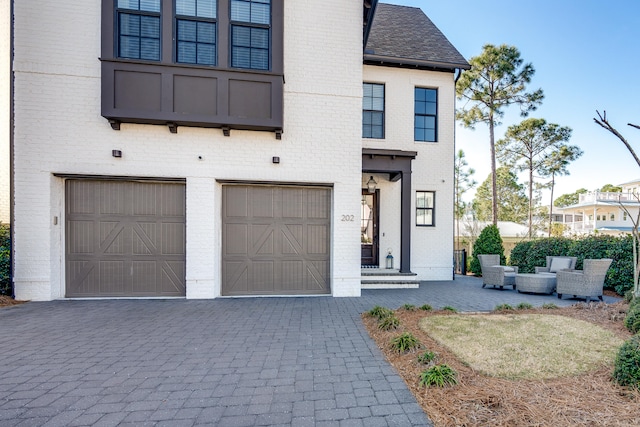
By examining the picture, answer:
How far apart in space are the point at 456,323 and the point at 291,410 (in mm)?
3468

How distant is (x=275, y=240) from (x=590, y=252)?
9.28 m

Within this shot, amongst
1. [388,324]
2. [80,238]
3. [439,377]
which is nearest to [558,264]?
[388,324]

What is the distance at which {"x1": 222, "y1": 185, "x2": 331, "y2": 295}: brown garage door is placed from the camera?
6.65 metres

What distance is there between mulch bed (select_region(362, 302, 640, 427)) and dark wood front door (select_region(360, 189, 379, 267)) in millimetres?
5996

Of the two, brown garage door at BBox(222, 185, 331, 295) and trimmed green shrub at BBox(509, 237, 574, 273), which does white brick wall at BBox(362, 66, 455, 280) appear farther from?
brown garage door at BBox(222, 185, 331, 295)

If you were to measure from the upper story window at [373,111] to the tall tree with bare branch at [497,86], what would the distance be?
8.91 metres

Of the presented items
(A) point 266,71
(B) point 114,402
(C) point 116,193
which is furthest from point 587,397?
(C) point 116,193

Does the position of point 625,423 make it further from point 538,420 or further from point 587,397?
point 538,420

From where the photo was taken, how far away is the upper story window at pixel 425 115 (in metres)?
9.41

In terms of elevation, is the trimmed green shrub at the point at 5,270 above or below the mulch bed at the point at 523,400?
above

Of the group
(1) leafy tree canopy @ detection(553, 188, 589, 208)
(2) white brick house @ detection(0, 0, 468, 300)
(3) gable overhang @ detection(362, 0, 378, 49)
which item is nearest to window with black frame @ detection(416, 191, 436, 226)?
(2) white brick house @ detection(0, 0, 468, 300)

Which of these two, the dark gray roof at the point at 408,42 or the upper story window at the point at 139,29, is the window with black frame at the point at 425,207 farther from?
the upper story window at the point at 139,29

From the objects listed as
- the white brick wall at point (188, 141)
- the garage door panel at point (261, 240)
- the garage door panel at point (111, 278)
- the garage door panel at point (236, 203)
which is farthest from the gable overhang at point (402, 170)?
the garage door panel at point (111, 278)

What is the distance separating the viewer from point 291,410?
241 centimetres
